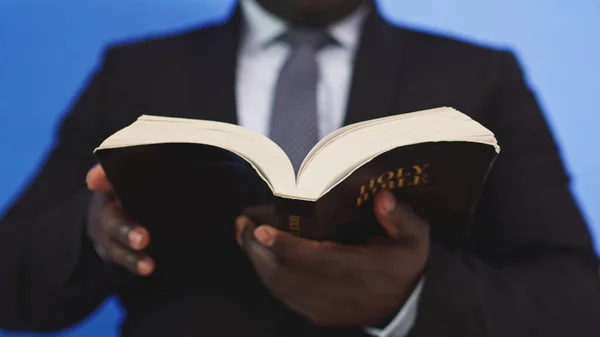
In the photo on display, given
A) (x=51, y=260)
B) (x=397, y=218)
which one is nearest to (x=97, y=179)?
(x=51, y=260)

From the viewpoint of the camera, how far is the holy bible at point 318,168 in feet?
1.47

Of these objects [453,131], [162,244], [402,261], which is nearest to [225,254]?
[162,244]

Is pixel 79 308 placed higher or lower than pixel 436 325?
lower

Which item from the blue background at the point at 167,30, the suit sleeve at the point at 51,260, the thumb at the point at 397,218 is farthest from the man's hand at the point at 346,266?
the blue background at the point at 167,30

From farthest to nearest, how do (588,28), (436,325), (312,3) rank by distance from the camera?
(588,28)
(312,3)
(436,325)

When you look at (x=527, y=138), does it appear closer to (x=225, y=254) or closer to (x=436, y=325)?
(x=436, y=325)

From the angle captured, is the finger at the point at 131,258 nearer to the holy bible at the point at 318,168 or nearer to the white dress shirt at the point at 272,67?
the holy bible at the point at 318,168

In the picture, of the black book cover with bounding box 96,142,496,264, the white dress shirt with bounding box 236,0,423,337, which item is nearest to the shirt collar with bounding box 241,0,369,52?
the white dress shirt with bounding box 236,0,423,337

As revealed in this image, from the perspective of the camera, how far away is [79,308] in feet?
2.52

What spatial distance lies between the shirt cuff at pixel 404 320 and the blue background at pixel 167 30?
0.68 metres

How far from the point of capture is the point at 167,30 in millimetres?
1271

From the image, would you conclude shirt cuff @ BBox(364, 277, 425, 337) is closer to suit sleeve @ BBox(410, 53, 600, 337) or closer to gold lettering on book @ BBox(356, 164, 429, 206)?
suit sleeve @ BBox(410, 53, 600, 337)

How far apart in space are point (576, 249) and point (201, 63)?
0.63 metres

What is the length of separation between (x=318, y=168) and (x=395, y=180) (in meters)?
0.09
